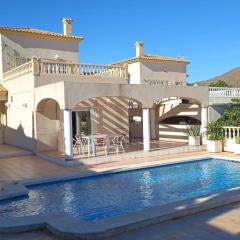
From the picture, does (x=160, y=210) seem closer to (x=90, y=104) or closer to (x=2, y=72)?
(x=90, y=104)

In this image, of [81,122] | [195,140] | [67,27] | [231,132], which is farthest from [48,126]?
[231,132]

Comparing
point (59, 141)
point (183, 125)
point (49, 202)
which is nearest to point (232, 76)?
point (183, 125)

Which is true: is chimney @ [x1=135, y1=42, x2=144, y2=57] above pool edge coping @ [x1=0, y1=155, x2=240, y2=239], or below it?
above

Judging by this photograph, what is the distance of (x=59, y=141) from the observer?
20.9 meters

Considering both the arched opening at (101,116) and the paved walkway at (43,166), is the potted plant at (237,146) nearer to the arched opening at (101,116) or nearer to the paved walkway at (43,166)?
the paved walkway at (43,166)

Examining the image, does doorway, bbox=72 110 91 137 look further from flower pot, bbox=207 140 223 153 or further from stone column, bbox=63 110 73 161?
flower pot, bbox=207 140 223 153

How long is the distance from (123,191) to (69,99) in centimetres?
624

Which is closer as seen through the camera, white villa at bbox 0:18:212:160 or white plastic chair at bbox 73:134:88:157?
white villa at bbox 0:18:212:160

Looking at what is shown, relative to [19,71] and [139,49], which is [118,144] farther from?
[139,49]

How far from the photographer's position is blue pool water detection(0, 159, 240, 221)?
32.6ft

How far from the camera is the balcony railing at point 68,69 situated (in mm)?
19703

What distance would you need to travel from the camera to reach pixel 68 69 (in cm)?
2081

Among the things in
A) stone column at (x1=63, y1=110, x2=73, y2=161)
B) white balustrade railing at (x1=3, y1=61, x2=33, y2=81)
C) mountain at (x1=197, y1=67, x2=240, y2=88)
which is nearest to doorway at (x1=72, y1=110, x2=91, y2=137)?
white balustrade railing at (x1=3, y1=61, x2=33, y2=81)

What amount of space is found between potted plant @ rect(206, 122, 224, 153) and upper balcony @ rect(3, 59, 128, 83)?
248 inches
